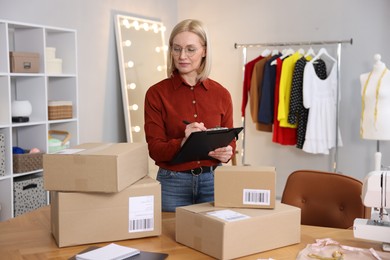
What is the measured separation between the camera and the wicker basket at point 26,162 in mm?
3391

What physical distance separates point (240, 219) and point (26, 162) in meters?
2.26

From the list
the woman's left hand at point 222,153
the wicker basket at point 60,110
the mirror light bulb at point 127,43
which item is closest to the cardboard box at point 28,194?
the wicker basket at point 60,110

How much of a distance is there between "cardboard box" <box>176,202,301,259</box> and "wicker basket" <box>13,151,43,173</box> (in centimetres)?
202

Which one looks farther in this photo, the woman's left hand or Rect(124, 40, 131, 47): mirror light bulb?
Rect(124, 40, 131, 47): mirror light bulb

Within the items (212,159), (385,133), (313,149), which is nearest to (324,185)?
(212,159)

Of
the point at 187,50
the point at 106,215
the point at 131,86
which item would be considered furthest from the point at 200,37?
the point at 131,86

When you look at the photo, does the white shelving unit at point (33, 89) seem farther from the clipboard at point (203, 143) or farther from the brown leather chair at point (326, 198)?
the brown leather chair at point (326, 198)

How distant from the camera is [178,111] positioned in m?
2.23

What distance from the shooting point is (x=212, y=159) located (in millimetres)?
2191

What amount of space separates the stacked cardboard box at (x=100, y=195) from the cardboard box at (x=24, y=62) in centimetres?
184

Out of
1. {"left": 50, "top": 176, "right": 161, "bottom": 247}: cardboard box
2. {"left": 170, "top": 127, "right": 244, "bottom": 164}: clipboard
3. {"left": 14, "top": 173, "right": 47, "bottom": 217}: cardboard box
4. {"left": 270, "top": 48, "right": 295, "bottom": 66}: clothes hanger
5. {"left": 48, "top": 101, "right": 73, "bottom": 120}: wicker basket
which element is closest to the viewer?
{"left": 50, "top": 176, "right": 161, "bottom": 247}: cardboard box

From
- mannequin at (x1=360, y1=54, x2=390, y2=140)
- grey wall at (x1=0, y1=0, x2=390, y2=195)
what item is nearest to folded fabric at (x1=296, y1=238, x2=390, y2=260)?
mannequin at (x1=360, y1=54, x2=390, y2=140)

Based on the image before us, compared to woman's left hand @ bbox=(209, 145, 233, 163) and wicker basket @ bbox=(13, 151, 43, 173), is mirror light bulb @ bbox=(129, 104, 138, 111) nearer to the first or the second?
wicker basket @ bbox=(13, 151, 43, 173)

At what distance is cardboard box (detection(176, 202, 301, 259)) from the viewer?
1.54 metres
